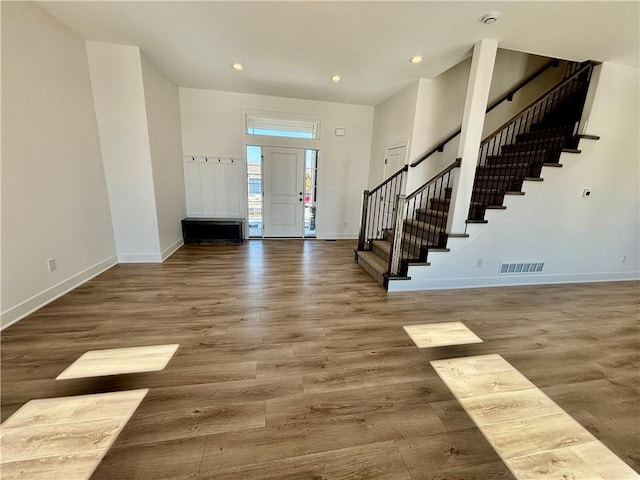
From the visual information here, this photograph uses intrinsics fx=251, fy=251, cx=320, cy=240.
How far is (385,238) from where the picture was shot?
455 cm

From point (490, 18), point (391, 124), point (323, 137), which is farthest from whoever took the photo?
point (323, 137)

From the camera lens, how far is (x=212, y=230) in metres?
5.16

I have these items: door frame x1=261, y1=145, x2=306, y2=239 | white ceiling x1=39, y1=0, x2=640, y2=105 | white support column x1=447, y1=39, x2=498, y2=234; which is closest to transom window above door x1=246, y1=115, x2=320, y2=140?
door frame x1=261, y1=145, x2=306, y2=239

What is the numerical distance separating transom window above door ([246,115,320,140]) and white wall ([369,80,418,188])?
1312mm

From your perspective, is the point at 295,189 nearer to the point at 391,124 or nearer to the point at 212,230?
the point at 212,230

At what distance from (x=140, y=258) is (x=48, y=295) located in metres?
1.32

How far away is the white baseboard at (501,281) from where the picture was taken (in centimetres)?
333

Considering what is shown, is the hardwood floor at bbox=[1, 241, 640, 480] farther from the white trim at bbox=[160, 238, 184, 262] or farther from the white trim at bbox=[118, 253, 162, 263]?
the white trim at bbox=[160, 238, 184, 262]

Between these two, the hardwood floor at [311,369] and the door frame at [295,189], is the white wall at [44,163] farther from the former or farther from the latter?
the door frame at [295,189]

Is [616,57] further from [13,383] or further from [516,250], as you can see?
[13,383]

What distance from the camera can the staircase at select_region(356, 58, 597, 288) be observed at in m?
3.31

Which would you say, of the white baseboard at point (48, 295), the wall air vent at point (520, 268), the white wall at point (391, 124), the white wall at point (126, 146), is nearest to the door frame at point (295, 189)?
the white wall at point (391, 124)

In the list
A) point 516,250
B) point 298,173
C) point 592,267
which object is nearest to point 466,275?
point 516,250

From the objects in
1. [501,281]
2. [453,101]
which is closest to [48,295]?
[501,281]
